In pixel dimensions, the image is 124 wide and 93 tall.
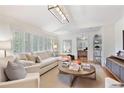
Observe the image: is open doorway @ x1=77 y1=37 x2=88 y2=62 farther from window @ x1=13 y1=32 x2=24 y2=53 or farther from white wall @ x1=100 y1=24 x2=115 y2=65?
window @ x1=13 y1=32 x2=24 y2=53

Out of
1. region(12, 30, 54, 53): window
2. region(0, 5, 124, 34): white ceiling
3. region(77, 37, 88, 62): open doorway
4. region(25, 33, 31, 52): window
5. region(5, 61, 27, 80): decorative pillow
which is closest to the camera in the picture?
region(5, 61, 27, 80): decorative pillow

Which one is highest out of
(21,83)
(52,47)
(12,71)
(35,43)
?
(35,43)

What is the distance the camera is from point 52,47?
1033 centimetres

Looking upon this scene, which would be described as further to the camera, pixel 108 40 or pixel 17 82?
pixel 108 40

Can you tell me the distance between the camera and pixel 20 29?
5531mm

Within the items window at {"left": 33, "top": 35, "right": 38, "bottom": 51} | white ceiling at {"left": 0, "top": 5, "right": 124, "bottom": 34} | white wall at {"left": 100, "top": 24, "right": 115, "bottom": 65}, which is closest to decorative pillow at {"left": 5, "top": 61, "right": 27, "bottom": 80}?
white ceiling at {"left": 0, "top": 5, "right": 124, "bottom": 34}

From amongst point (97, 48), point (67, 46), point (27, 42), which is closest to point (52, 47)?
point (67, 46)

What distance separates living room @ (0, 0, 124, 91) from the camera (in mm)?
2770

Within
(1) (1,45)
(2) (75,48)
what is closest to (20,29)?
(1) (1,45)

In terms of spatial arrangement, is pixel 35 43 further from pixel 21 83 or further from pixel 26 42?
pixel 21 83

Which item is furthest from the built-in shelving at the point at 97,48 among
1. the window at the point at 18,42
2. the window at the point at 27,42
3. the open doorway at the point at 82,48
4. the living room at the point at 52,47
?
the window at the point at 18,42

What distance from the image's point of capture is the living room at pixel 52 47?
2.77 meters
